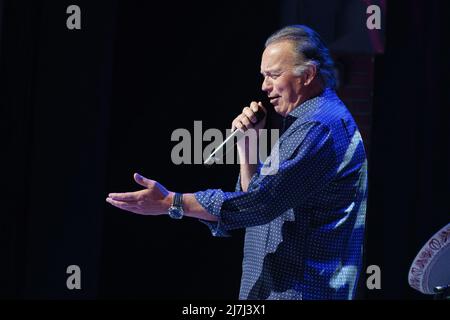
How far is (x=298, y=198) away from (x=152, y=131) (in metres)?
1.35

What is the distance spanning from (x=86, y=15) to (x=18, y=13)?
267 mm

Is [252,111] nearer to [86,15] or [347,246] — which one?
[347,246]

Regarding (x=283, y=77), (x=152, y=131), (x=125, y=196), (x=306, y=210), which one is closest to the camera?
(x=125, y=196)

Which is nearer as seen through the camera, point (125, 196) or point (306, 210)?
point (125, 196)

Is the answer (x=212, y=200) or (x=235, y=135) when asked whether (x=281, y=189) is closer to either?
(x=212, y=200)

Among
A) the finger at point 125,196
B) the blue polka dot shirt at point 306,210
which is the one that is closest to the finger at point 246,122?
the blue polka dot shirt at point 306,210

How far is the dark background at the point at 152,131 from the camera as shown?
10.6ft

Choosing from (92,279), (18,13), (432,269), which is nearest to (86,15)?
(18,13)

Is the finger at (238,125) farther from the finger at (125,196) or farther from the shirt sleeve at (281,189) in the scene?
the finger at (125,196)

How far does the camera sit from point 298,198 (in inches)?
80.7

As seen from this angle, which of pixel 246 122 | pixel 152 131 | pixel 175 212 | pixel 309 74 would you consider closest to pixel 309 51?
pixel 309 74

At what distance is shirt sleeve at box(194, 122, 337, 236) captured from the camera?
204 cm

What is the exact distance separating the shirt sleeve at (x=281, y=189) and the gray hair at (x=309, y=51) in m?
0.25

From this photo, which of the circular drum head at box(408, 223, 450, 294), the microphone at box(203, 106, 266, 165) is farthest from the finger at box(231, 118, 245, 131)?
the circular drum head at box(408, 223, 450, 294)
